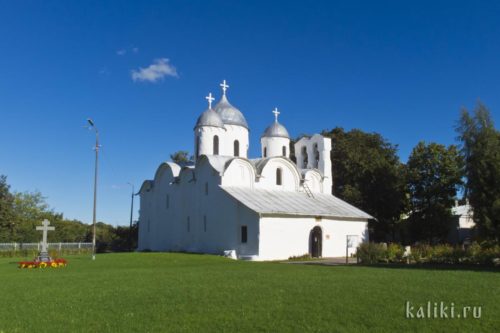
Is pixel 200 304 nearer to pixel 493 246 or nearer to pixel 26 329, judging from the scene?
pixel 26 329

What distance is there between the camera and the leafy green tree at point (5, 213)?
42.0 metres

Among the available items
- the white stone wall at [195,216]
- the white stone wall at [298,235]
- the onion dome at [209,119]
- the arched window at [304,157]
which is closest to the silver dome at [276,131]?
the arched window at [304,157]

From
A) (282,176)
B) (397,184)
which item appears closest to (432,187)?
(397,184)

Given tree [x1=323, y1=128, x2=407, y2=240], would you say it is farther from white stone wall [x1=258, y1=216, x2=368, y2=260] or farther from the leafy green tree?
the leafy green tree

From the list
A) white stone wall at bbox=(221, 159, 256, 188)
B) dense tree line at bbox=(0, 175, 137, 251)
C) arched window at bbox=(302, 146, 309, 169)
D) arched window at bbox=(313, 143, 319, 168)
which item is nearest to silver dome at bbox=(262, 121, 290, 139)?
arched window at bbox=(302, 146, 309, 169)

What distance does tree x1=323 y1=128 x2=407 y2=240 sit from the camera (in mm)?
41594

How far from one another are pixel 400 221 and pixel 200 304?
35213 millimetres

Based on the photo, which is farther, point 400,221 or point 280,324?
point 400,221

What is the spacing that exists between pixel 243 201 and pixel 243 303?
2051 centimetres

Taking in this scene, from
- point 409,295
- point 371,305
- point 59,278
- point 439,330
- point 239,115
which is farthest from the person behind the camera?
point 239,115

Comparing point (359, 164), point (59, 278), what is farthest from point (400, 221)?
point (59, 278)

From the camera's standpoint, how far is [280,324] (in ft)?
28.9

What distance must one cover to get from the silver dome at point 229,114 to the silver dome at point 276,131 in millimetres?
2098

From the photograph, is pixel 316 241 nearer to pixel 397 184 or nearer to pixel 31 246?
pixel 397 184
